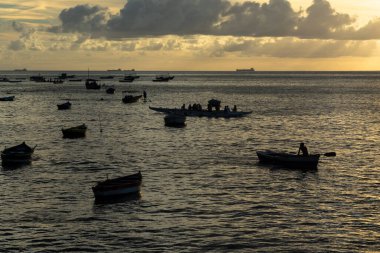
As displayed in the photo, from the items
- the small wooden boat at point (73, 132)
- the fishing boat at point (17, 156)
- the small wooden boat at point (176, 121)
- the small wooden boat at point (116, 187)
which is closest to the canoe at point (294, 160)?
the small wooden boat at point (116, 187)

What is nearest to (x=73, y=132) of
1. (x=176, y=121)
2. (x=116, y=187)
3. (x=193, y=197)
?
(x=176, y=121)

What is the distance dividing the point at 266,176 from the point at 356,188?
28.1 feet

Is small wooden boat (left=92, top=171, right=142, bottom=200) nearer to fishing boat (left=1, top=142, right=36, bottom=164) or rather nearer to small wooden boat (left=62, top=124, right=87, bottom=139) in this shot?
fishing boat (left=1, top=142, right=36, bottom=164)

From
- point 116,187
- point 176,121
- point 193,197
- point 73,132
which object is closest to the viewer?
point 116,187

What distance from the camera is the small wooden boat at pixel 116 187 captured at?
41.2 meters

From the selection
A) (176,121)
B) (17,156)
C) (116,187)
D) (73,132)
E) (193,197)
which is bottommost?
(193,197)

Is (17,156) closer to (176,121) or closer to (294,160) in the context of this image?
(294,160)

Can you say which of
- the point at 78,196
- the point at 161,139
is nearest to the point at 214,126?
the point at 161,139

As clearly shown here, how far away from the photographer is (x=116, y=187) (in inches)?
1647

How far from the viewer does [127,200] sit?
4228 cm

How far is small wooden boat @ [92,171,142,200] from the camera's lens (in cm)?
4125

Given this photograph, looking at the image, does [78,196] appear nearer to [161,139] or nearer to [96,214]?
[96,214]

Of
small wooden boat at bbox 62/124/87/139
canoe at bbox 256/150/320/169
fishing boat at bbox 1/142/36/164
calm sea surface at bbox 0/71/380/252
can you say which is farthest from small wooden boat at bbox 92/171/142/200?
small wooden boat at bbox 62/124/87/139

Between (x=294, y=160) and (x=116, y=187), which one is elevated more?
(x=294, y=160)
